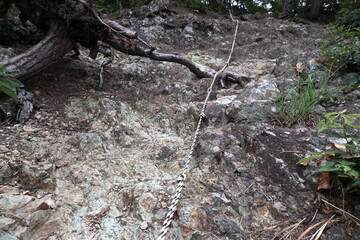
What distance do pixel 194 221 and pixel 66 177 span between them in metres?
1.22

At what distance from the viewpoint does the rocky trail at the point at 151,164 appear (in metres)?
1.51

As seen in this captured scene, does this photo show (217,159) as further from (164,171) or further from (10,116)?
(10,116)

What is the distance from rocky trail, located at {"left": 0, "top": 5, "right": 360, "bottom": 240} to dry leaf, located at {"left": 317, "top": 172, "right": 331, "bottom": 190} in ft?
0.22

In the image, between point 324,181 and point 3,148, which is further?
point 3,148

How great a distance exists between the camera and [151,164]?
2.18m

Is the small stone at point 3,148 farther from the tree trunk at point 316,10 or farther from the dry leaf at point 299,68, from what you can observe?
the tree trunk at point 316,10

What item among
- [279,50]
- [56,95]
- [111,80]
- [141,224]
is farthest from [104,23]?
[279,50]

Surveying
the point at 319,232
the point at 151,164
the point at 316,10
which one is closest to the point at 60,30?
the point at 151,164

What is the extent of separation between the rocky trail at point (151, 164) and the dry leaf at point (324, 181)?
7 cm

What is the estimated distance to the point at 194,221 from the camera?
1.54m

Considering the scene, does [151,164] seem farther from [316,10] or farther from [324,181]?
[316,10]

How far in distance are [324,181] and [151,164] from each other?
5.07 feet

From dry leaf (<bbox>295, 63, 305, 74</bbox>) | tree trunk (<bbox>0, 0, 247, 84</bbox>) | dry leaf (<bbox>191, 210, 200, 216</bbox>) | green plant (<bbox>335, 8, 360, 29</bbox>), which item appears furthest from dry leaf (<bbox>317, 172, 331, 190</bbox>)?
green plant (<bbox>335, 8, 360, 29</bbox>)

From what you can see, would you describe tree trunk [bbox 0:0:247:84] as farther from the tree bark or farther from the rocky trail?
the rocky trail
